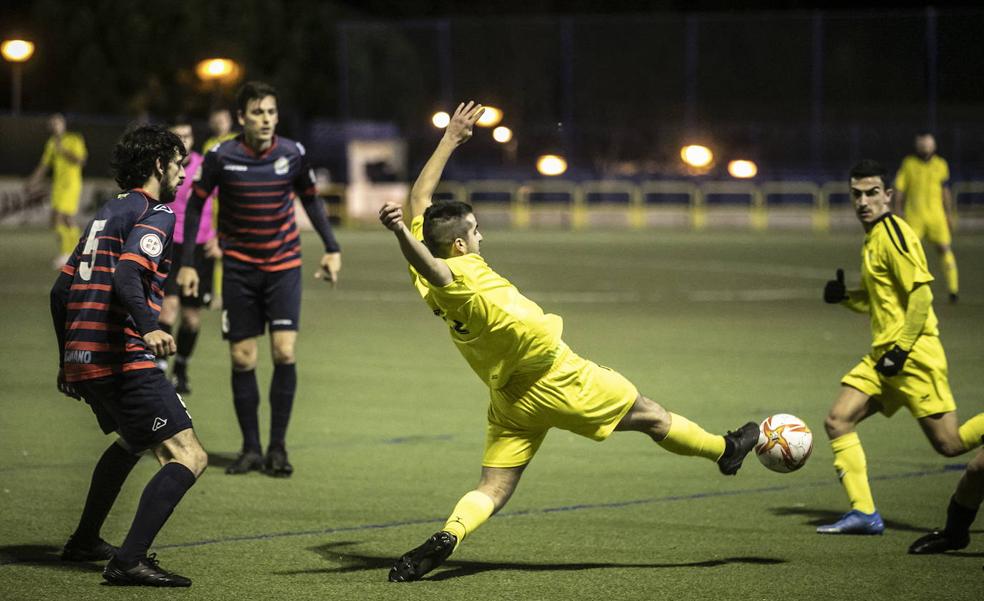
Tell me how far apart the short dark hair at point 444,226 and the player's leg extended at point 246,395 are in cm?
299

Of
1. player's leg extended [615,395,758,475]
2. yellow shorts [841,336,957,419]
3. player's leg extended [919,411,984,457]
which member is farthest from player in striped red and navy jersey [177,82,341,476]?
player's leg extended [919,411,984,457]

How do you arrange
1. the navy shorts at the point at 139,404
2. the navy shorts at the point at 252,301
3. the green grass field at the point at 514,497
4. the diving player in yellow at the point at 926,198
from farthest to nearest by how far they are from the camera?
the diving player in yellow at the point at 926,198, the navy shorts at the point at 252,301, the green grass field at the point at 514,497, the navy shorts at the point at 139,404

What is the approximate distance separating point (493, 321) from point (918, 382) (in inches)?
93.6

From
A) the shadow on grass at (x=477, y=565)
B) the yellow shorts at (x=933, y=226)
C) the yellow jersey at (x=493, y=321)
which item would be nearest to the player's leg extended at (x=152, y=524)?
the shadow on grass at (x=477, y=565)

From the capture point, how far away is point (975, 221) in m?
36.7

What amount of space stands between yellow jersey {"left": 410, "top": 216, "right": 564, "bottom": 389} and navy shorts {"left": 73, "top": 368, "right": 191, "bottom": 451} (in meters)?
1.20

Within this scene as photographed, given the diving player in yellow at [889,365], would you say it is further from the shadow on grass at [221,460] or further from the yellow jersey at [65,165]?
the yellow jersey at [65,165]

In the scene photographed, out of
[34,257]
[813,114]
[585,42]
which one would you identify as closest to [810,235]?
[813,114]

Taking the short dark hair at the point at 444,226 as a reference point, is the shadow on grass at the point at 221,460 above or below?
below

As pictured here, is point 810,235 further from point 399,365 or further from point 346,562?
point 346,562

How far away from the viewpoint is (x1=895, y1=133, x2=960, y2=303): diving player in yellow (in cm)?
1964

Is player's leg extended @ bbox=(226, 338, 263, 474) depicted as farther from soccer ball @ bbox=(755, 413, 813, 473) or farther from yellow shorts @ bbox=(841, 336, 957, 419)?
yellow shorts @ bbox=(841, 336, 957, 419)

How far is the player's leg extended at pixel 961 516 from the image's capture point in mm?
6680

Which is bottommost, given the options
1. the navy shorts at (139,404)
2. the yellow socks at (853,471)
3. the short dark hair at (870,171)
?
the yellow socks at (853,471)
